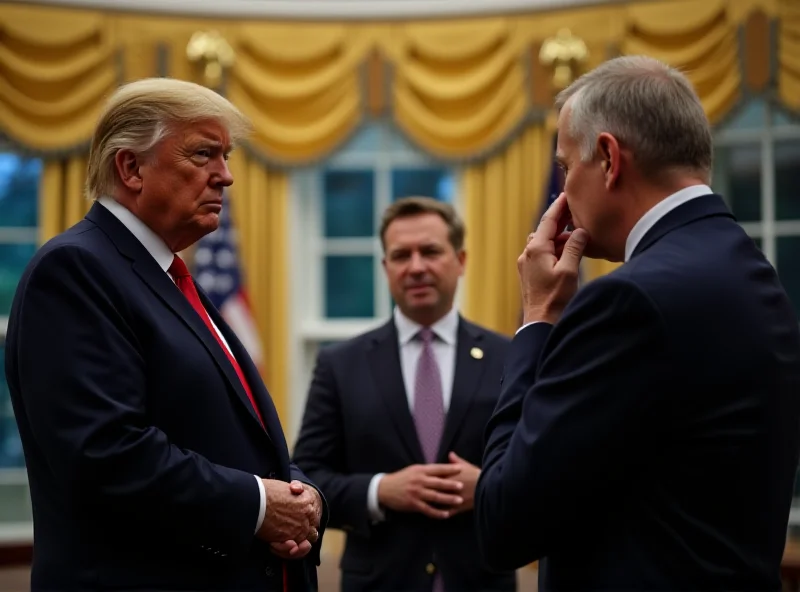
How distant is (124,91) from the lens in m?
1.88

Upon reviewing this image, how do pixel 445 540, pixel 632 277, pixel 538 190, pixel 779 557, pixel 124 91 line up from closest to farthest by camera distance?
1. pixel 632 277
2. pixel 779 557
3. pixel 124 91
4. pixel 445 540
5. pixel 538 190

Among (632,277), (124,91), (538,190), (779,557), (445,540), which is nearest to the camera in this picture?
(632,277)

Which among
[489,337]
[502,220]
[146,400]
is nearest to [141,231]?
[146,400]

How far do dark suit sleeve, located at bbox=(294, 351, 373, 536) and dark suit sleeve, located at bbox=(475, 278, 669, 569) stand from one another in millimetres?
1207

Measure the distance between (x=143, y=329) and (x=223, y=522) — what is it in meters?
0.34

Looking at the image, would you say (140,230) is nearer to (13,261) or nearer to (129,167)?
(129,167)

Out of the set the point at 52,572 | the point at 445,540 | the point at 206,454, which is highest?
the point at 206,454

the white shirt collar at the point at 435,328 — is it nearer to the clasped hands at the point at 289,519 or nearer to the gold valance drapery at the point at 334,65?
the clasped hands at the point at 289,519

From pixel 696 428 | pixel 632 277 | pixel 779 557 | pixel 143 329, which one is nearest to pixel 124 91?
pixel 143 329

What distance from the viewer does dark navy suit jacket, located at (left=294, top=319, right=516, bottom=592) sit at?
8.64 ft

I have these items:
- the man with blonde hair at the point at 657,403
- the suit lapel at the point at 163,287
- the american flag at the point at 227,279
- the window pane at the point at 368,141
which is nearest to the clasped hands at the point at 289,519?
the suit lapel at the point at 163,287

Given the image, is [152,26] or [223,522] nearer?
[223,522]

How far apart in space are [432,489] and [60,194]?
409 centimetres

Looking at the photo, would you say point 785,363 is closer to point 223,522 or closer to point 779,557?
point 779,557
